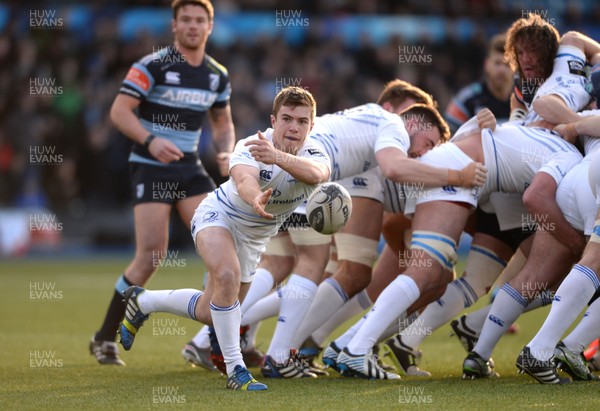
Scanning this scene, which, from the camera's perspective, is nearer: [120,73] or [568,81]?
[568,81]

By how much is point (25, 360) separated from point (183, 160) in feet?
6.16

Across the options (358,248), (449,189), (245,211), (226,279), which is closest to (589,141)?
(449,189)

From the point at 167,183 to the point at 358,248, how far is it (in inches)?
65.0

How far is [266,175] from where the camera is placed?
5691 millimetres

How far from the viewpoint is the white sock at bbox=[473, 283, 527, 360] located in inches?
245

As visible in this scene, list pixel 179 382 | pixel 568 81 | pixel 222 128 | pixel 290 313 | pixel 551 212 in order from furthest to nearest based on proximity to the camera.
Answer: pixel 222 128
pixel 568 81
pixel 290 313
pixel 179 382
pixel 551 212

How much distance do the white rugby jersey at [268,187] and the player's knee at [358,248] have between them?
78cm

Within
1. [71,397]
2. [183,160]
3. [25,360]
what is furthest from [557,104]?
Result: [25,360]

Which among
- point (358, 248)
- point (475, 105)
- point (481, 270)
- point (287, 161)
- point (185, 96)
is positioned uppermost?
point (287, 161)

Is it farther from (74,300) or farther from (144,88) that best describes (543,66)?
(74,300)

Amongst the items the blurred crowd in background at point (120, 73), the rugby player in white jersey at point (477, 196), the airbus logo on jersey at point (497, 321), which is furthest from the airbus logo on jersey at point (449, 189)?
the blurred crowd in background at point (120, 73)

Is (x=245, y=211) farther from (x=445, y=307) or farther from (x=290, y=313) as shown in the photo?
(x=445, y=307)

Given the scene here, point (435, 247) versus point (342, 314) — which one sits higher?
point (435, 247)

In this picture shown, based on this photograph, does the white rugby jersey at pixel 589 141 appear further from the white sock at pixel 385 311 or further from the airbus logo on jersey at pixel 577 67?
the white sock at pixel 385 311
